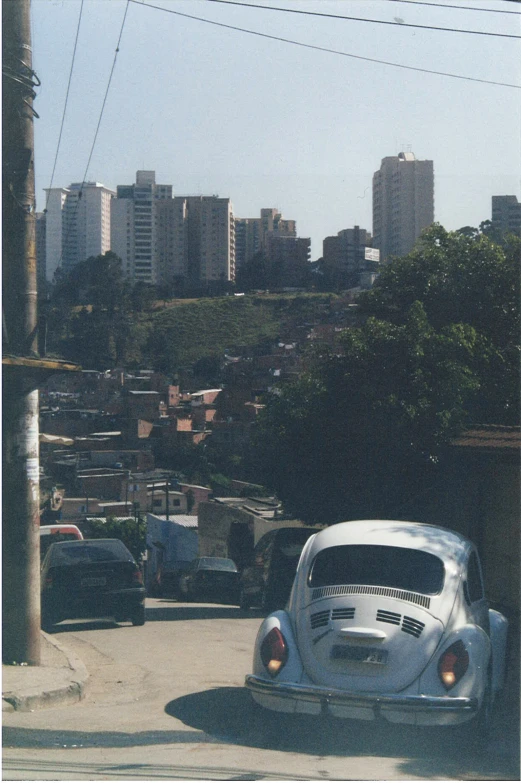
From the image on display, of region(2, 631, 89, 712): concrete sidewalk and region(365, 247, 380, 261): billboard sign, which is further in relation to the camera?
region(365, 247, 380, 261): billboard sign

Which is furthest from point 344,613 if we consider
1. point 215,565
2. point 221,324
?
point 221,324

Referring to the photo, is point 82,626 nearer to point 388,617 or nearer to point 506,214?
point 388,617

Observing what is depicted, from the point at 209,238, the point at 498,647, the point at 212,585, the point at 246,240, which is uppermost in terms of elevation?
the point at 246,240

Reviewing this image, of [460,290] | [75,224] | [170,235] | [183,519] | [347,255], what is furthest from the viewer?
[170,235]

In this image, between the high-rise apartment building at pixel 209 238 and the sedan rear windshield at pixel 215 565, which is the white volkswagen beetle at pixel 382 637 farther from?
the high-rise apartment building at pixel 209 238

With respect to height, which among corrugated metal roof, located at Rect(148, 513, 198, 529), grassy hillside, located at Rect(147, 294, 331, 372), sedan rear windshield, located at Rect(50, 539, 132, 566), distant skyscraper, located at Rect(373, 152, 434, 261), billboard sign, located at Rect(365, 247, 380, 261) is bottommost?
corrugated metal roof, located at Rect(148, 513, 198, 529)

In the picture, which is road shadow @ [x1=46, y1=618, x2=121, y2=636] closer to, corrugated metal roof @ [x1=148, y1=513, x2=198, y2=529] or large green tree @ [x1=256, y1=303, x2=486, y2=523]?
large green tree @ [x1=256, y1=303, x2=486, y2=523]

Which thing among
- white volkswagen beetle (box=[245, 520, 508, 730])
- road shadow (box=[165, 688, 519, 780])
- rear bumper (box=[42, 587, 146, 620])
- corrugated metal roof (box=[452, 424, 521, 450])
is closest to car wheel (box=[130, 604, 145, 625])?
rear bumper (box=[42, 587, 146, 620])
